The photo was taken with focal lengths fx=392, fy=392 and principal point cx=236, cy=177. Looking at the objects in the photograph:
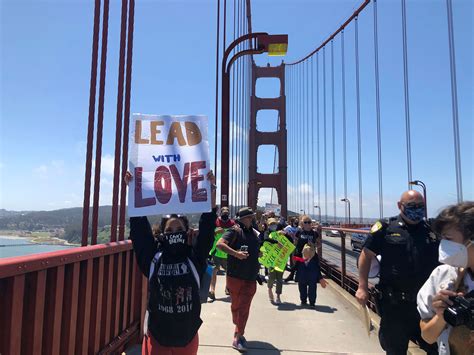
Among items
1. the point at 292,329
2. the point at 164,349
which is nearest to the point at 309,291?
the point at 292,329

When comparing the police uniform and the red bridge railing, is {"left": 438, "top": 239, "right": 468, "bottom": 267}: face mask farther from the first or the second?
the red bridge railing

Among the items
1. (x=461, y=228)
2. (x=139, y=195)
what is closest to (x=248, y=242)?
(x=139, y=195)

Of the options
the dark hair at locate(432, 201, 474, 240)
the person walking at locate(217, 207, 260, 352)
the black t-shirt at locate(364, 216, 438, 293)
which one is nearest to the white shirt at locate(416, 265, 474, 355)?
the dark hair at locate(432, 201, 474, 240)

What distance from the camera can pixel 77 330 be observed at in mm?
2533

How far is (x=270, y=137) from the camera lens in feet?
114

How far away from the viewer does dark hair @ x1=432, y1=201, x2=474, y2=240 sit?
5.08ft

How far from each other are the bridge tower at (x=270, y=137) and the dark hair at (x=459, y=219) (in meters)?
28.6

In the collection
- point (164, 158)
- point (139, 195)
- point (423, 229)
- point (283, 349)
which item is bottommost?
point (283, 349)

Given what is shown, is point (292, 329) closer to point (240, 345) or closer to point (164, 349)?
point (240, 345)

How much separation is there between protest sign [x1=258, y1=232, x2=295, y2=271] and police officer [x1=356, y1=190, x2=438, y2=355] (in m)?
3.29

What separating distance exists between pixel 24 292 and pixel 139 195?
0.79 m

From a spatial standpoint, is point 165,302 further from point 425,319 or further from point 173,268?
point 425,319

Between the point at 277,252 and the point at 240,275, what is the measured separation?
2169mm

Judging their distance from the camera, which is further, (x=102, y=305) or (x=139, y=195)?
(x=102, y=305)
